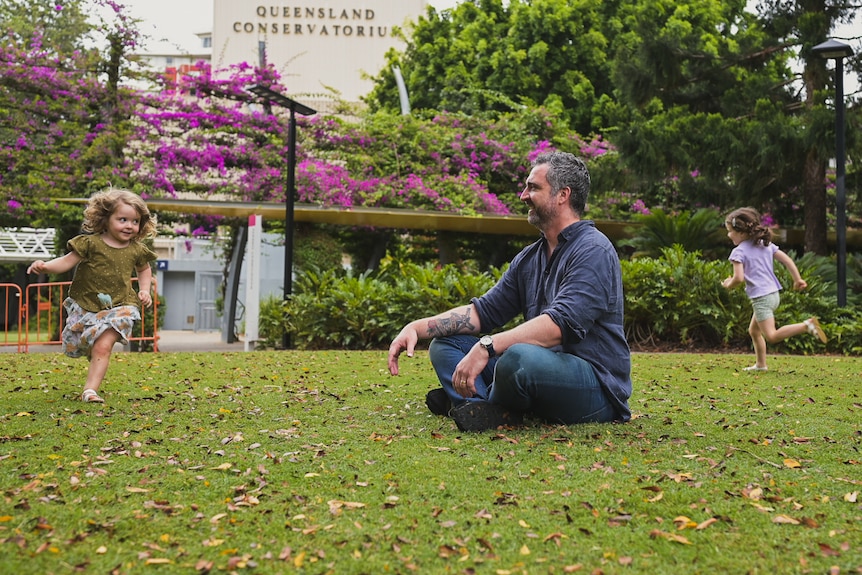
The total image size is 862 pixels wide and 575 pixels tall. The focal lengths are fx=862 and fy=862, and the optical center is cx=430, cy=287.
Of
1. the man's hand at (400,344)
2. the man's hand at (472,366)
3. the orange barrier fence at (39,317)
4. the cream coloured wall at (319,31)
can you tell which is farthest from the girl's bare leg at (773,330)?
the cream coloured wall at (319,31)

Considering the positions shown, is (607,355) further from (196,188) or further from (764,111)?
(196,188)

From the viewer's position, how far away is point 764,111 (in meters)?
13.7

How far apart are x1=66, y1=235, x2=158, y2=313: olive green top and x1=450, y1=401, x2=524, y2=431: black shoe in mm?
2698

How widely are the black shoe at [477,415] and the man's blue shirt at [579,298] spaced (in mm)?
426

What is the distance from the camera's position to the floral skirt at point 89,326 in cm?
553

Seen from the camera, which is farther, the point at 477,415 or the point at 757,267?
the point at 757,267

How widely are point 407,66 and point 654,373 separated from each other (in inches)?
1023

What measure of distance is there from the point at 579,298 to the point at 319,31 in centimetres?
3811

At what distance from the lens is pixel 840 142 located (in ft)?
39.9

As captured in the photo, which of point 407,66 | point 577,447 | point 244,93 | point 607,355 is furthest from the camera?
point 407,66

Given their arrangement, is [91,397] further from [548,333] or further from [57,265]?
[548,333]

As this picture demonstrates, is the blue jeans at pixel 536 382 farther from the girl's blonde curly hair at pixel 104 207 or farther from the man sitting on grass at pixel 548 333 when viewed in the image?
the girl's blonde curly hair at pixel 104 207

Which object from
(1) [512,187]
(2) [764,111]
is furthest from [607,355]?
(1) [512,187]

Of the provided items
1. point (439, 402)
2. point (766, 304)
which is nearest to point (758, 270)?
point (766, 304)
